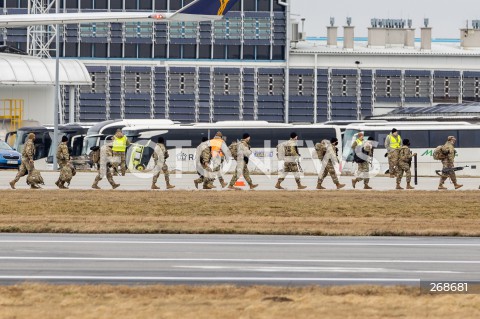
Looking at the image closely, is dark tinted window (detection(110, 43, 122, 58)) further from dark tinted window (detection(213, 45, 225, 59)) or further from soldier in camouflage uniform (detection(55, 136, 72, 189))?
soldier in camouflage uniform (detection(55, 136, 72, 189))

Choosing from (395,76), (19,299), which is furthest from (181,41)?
(19,299)

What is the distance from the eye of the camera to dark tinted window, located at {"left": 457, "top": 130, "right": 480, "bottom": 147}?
68500 millimetres

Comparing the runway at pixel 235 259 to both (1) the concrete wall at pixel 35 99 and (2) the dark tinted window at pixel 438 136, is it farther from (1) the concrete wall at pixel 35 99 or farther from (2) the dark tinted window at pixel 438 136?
(1) the concrete wall at pixel 35 99

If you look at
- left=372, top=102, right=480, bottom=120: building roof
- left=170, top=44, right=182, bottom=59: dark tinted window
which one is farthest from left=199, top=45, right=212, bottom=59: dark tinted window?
left=372, top=102, right=480, bottom=120: building roof

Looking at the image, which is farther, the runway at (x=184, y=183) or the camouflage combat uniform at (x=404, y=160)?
the runway at (x=184, y=183)

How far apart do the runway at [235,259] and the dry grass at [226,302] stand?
3.66 ft

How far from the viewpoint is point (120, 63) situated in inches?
4028

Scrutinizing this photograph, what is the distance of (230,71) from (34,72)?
73.3ft

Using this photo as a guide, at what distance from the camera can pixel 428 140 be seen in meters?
68.8

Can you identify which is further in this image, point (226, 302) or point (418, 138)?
point (418, 138)

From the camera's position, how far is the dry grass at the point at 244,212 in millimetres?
26130

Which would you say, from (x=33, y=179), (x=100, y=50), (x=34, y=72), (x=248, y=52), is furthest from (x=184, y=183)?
(x=100, y=50)

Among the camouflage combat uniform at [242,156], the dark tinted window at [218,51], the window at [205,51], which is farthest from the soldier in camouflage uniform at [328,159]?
the dark tinted window at [218,51]

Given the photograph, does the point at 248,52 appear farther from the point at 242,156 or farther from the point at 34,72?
the point at 242,156
